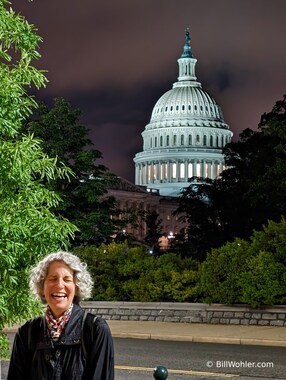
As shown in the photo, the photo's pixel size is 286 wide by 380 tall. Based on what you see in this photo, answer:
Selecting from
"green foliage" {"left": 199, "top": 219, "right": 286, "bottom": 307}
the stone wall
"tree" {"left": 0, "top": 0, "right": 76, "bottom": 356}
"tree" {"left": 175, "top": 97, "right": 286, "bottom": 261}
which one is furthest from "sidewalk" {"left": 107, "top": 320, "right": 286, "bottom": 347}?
"tree" {"left": 175, "top": 97, "right": 286, "bottom": 261}

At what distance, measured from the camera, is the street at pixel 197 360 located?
40.4 feet

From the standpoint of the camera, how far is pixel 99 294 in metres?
24.9

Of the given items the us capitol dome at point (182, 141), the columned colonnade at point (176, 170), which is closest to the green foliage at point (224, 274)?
the columned colonnade at point (176, 170)

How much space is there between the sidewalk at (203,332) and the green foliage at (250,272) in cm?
97

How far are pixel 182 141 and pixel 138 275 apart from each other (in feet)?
494

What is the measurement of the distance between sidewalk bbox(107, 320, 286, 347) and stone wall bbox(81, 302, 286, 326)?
0.33 m

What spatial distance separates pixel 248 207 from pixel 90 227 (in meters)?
20.6

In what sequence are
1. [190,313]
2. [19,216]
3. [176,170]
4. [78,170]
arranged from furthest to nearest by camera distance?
[176,170], [78,170], [190,313], [19,216]

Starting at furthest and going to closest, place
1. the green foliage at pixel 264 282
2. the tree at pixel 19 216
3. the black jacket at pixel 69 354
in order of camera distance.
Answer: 1. the green foliage at pixel 264 282
2. the tree at pixel 19 216
3. the black jacket at pixel 69 354

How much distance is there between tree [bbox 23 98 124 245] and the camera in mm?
31422

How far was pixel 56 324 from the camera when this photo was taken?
4.16m

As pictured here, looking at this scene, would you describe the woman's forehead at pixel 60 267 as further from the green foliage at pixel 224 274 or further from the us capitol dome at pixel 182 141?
the us capitol dome at pixel 182 141

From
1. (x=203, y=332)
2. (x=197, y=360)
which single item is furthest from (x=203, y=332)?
(x=197, y=360)

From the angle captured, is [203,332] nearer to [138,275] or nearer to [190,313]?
[190,313]
